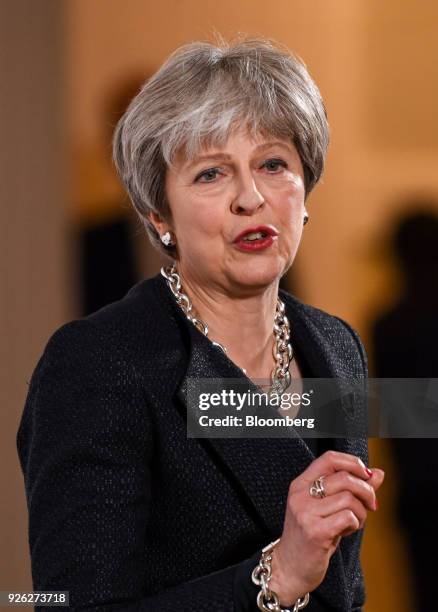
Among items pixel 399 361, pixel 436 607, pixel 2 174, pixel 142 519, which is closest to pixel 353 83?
pixel 399 361

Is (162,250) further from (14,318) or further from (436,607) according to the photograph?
(436,607)

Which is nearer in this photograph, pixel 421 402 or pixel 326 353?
pixel 326 353

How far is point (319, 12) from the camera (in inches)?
105

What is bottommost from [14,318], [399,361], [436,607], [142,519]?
[436,607]

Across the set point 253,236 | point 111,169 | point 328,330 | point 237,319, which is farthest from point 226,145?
point 111,169

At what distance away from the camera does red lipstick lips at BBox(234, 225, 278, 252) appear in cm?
134

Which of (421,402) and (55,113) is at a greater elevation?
(55,113)

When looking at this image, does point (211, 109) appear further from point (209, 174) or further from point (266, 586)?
point (266, 586)

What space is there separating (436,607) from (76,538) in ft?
5.36

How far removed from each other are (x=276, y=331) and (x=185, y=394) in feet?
0.93

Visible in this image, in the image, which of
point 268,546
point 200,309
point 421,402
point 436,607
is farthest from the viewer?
point 436,607

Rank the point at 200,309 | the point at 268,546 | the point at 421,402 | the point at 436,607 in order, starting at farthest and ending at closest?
Result: the point at 436,607
the point at 421,402
the point at 200,309
the point at 268,546

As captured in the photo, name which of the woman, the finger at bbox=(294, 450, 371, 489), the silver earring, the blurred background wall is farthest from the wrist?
the blurred background wall

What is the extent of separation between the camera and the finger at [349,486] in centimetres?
108
